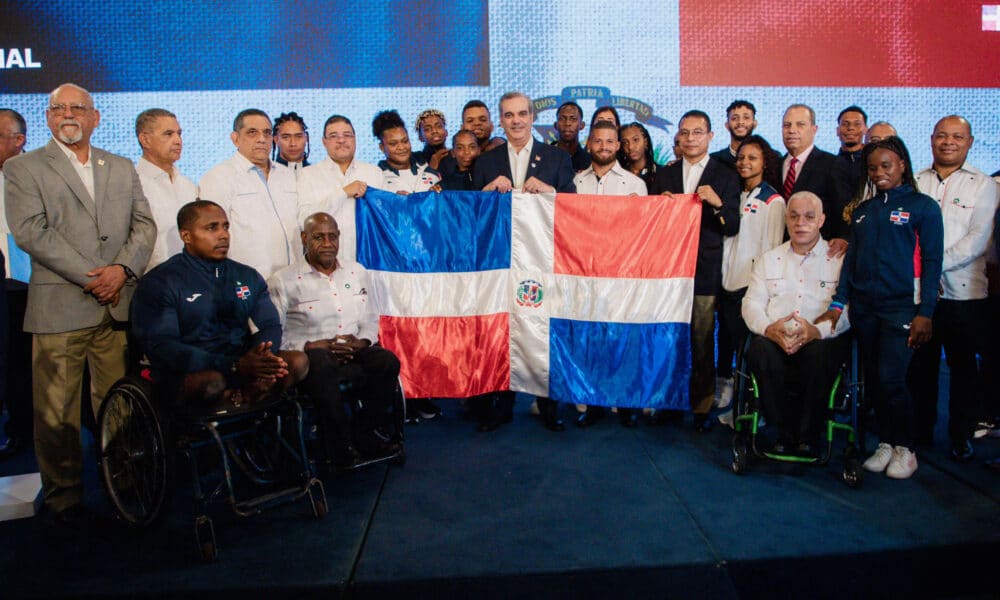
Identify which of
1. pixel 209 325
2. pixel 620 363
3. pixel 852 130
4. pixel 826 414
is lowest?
pixel 826 414

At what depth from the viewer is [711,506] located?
2703 millimetres

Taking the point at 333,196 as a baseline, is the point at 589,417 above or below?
below

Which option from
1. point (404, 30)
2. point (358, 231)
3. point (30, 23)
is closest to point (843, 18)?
point (404, 30)

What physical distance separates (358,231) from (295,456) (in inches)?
58.9

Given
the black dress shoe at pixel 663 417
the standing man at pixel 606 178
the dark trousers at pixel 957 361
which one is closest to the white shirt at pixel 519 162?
the standing man at pixel 606 178

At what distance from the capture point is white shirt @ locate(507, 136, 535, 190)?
387 cm

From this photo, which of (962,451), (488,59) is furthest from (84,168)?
(962,451)

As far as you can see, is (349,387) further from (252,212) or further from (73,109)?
(73,109)

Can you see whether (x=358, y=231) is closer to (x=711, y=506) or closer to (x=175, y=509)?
(x=175, y=509)

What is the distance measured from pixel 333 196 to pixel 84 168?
1.21 meters

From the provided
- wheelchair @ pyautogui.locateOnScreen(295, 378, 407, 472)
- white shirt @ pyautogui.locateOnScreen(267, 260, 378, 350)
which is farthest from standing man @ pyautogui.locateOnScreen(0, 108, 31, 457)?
wheelchair @ pyautogui.locateOnScreen(295, 378, 407, 472)

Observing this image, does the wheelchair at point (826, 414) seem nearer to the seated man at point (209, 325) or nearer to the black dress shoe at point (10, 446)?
the seated man at point (209, 325)

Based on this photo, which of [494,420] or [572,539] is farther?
[494,420]

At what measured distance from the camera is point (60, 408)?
277 centimetres
